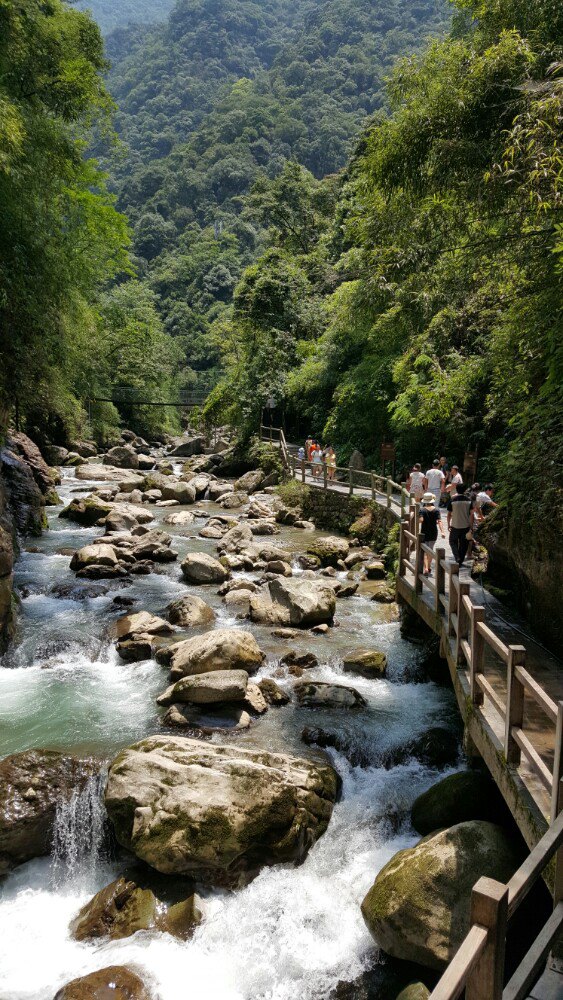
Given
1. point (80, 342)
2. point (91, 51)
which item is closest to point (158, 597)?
point (80, 342)

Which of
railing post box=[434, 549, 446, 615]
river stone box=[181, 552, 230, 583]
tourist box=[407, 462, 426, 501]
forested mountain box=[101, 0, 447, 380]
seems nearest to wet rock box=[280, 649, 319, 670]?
railing post box=[434, 549, 446, 615]

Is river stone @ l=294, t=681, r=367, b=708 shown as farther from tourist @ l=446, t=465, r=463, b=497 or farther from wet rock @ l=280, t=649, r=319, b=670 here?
tourist @ l=446, t=465, r=463, b=497

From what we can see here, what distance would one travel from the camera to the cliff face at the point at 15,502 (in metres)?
10.6

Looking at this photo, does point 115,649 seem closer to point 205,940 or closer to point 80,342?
point 205,940

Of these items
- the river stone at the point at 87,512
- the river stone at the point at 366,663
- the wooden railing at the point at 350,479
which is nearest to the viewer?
the river stone at the point at 366,663

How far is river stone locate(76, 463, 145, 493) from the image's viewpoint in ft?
86.0

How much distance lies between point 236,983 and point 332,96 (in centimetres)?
13263

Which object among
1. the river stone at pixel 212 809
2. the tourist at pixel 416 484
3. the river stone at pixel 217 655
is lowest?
the river stone at pixel 212 809

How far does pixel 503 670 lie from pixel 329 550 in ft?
31.1

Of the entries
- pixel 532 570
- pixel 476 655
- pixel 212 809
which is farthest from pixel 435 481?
pixel 212 809

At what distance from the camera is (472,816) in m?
6.25

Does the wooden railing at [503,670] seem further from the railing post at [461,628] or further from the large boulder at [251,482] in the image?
the large boulder at [251,482]

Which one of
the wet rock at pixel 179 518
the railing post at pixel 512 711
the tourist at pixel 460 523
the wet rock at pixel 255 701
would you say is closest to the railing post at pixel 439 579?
the tourist at pixel 460 523

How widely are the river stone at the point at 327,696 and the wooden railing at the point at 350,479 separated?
613cm
